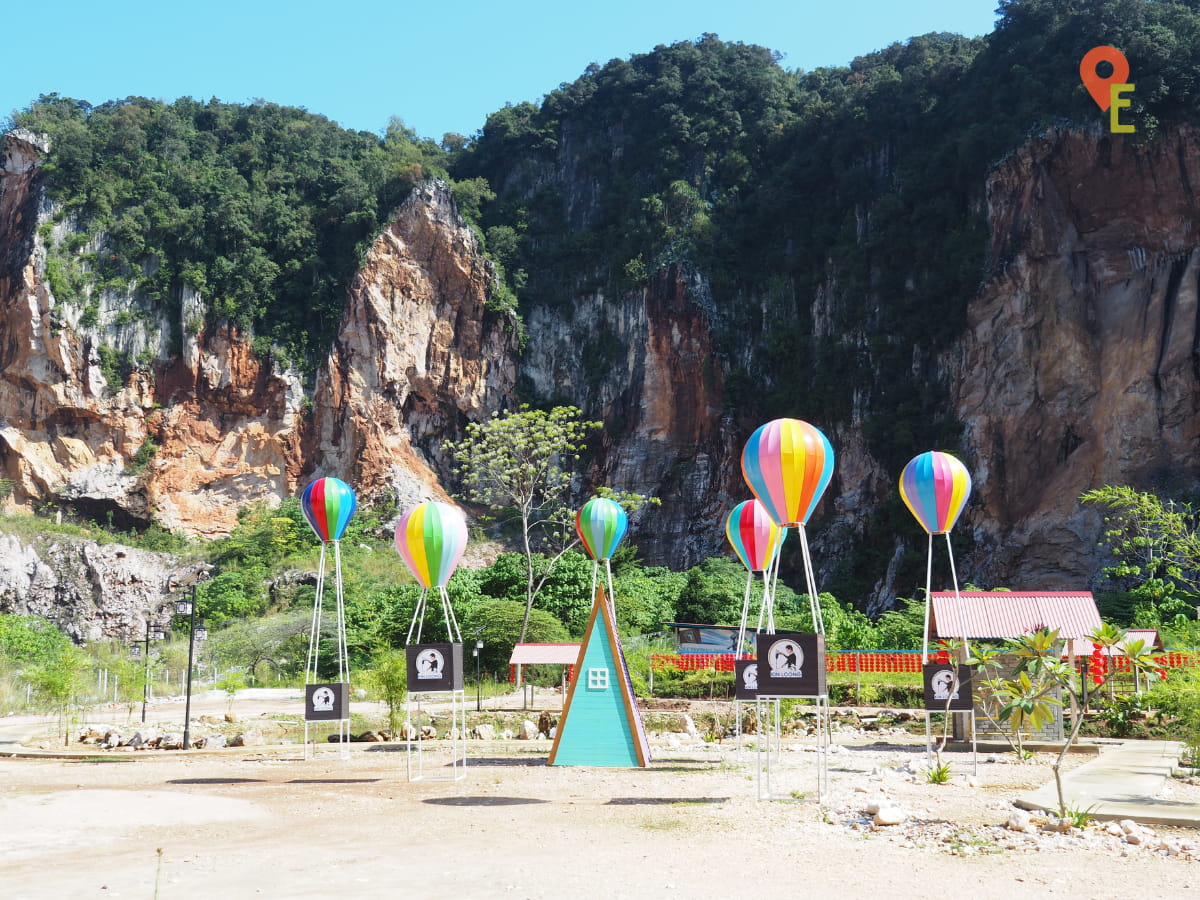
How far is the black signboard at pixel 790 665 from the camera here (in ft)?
41.2

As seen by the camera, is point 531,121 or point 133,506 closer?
point 133,506

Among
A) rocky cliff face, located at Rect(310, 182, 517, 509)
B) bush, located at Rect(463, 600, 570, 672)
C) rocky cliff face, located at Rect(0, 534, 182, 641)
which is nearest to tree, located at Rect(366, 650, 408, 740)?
bush, located at Rect(463, 600, 570, 672)

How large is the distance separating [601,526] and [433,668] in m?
5.88

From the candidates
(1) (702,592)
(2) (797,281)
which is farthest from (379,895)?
(2) (797,281)

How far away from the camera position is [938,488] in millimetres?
18562

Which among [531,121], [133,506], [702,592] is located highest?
[531,121]

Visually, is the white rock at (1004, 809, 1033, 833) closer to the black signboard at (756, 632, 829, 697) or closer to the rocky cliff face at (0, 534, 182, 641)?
the black signboard at (756, 632, 829, 697)

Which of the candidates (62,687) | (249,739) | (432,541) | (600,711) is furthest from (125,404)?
(600,711)

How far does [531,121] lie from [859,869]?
204 ft

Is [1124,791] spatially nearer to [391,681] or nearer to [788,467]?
[788,467]

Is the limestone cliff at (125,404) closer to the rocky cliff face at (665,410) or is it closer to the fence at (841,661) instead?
the rocky cliff face at (665,410)

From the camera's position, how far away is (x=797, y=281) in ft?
180

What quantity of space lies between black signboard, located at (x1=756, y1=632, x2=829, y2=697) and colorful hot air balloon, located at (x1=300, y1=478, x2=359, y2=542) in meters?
9.08

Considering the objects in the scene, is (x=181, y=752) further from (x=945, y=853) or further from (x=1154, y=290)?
(x=1154, y=290)
